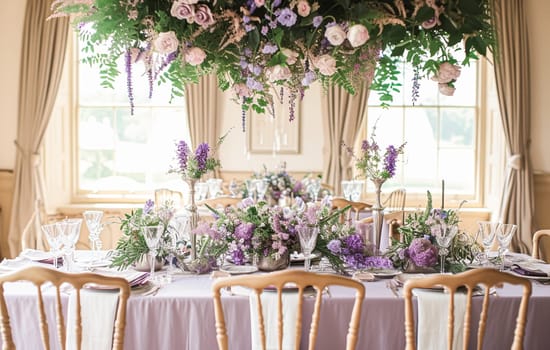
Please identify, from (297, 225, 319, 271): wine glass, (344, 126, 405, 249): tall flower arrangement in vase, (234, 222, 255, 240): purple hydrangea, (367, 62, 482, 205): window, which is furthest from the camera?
(367, 62, 482, 205): window

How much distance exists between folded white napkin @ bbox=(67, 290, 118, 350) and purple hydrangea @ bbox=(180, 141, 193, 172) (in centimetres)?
70

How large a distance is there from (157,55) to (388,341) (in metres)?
1.35

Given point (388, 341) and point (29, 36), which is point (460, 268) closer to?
point (388, 341)

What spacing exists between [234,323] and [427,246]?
95 centimetres

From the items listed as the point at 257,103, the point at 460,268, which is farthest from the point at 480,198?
the point at 257,103

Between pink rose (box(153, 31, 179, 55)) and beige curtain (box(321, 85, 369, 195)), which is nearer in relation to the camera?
pink rose (box(153, 31, 179, 55))

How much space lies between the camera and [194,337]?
7.50ft

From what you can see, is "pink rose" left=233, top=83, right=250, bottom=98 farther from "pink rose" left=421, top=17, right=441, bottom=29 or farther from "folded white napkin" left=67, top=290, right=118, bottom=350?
"folded white napkin" left=67, top=290, right=118, bottom=350

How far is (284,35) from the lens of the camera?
7.34ft

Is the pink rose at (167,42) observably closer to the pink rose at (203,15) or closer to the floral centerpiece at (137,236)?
the pink rose at (203,15)

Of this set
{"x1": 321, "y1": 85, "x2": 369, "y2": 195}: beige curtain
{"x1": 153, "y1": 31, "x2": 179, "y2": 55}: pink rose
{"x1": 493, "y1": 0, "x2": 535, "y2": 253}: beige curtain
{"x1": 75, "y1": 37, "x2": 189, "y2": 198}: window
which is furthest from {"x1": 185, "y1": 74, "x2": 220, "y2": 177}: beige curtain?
{"x1": 153, "y1": 31, "x2": 179, "y2": 55}: pink rose

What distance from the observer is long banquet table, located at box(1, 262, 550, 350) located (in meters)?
2.29

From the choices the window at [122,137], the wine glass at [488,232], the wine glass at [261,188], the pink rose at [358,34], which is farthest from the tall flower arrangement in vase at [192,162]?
the window at [122,137]

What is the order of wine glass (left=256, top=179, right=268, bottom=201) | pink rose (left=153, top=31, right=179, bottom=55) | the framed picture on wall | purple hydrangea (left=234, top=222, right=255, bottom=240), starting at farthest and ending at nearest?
the framed picture on wall < wine glass (left=256, top=179, right=268, bottom=201) < purple hydrangea (left=234, top=222, right=255, bottom=240) < pink rose (left=153, top=31, right=179, bottom=55)
